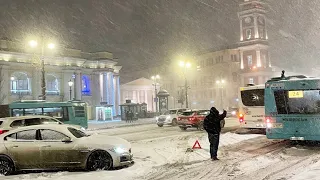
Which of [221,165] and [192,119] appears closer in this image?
[221,165]

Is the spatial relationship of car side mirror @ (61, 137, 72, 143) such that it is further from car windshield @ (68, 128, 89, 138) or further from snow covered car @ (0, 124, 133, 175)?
car windshield @ (68, 128, 89, 138)

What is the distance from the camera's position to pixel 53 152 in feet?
34.8

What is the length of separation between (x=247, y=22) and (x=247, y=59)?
9.37 meters

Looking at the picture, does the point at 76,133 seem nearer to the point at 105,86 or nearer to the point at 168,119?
the point at 168,119

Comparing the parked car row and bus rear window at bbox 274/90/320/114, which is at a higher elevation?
bus rear window at bbox 274/90/320/114

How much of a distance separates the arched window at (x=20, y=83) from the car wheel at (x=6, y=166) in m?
44.7

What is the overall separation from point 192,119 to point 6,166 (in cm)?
1703

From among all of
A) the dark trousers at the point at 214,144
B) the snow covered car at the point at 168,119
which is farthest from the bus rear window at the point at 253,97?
the snow covered car at the point at 168,119

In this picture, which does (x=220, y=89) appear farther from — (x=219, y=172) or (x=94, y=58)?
(x=219, y=172)

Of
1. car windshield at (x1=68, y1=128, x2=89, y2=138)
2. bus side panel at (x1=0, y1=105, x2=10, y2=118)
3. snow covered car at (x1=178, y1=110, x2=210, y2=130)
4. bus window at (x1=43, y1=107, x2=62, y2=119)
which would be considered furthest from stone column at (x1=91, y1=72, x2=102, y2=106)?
car windshield at (x1=68, y1=128, x2=89, y2=138)

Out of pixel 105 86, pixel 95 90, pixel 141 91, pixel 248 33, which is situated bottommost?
pixel 95 90

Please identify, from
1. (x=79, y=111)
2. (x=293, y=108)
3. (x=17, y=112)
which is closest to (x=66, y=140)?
(x=293, y=108)

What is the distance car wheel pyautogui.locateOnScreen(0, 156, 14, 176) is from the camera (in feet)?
34.9

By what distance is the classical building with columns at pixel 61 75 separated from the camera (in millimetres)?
51406
